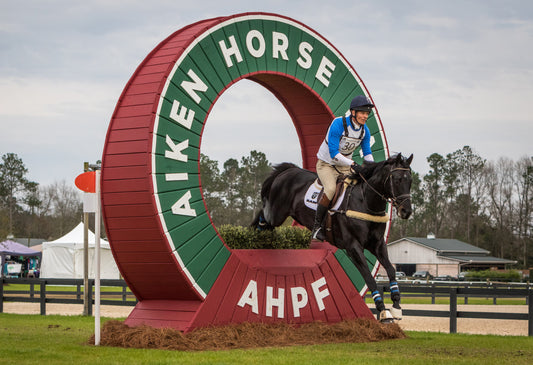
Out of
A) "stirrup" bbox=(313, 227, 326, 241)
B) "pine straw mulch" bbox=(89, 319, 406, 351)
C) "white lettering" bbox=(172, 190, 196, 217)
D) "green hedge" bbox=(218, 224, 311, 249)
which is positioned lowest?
"pine straw mulch" bbox=(89, 319, 406, 351)

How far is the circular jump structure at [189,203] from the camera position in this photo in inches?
343

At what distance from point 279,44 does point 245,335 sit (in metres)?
4.44

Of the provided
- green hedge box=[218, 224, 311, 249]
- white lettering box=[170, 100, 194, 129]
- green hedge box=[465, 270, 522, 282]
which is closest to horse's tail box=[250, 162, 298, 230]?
green hedge box=[218, 224, 311, 249]

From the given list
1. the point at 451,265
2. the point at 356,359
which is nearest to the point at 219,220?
the point at 451,265

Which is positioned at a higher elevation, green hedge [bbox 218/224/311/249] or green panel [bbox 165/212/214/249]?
green panel [bbox 165/212/214/249]

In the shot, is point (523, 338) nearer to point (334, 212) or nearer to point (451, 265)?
point (334, 212)

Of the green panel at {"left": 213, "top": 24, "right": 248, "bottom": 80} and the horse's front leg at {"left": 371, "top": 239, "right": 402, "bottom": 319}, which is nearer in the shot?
the horse's front leg at {"left": 371, "top": 239, "right": 402, "bottom": 319}

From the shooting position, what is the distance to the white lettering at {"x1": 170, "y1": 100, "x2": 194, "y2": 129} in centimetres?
897

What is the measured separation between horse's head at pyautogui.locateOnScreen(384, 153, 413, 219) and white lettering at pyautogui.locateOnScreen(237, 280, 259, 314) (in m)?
2.31

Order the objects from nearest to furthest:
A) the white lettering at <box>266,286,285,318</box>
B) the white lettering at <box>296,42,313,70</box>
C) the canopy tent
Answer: the white lettering at <box>266,286,285,318</box> → the white lettering at <box>296,42,313,70</box> → the canopy tent

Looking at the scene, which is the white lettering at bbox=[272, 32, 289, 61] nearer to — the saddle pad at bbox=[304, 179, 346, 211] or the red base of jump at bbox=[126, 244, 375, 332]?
the saddle pad at bbox=[304, 179, 346, 211]

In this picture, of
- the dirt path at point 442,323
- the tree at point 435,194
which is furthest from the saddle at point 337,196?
the tree at point 435,194

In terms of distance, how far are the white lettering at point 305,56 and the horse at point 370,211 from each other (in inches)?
73.6

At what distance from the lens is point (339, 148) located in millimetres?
9875
